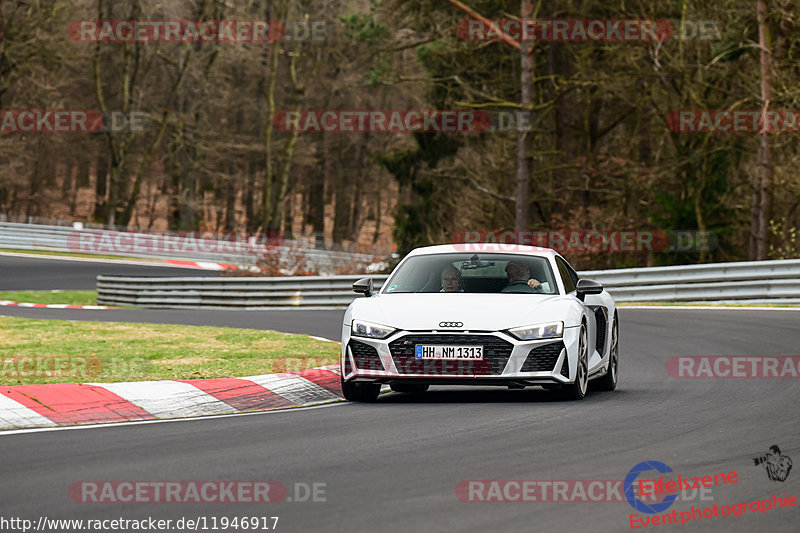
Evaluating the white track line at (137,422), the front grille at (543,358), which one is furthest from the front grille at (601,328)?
the white track line at (137,422)

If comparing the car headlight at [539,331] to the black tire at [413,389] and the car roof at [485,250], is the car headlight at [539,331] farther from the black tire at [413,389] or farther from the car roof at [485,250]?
the black tire at [413,389]

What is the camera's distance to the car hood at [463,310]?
1016cm

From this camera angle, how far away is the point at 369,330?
1038cm

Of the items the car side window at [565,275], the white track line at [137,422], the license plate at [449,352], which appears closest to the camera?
the white track line at [137,422]

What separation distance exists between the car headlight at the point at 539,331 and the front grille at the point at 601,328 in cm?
Result: 145

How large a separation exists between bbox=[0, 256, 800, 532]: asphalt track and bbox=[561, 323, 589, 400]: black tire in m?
0.18

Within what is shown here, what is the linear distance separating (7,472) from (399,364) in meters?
3.93

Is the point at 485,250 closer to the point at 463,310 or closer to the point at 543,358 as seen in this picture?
the point at 463,310

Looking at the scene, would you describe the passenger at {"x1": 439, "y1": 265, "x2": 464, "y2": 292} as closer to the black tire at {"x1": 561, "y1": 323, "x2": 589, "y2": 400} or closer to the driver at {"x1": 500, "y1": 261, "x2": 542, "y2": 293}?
the driver at {"x1": 500, "y1": 261, "x2": 542, "y2": 293}

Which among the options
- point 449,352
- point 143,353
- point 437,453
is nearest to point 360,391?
point 449,352

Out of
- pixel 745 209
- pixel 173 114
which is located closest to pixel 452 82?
pixel 745 209

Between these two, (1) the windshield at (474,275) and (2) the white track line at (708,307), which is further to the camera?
(2) the white track line at (708,307)

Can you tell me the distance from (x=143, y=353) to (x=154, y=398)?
4134 millimetres

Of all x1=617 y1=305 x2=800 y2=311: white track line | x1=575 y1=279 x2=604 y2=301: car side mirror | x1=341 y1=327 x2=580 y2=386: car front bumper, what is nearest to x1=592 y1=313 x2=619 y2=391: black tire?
x1=575 y1=279 x2=604 y2=301: car side mirror
